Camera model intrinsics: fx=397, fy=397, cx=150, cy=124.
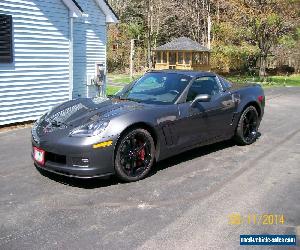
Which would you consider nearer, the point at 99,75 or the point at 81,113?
the point at 81,113

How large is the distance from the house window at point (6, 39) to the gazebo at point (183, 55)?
2055 cm

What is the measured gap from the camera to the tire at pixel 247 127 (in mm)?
7105

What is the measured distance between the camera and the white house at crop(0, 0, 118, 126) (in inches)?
372

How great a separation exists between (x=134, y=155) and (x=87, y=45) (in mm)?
8785

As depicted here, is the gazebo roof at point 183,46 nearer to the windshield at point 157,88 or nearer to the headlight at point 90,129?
the windshield at point 157,88

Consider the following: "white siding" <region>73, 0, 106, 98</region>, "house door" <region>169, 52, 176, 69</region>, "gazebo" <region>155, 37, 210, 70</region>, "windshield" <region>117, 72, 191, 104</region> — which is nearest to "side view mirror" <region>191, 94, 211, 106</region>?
"windshield" <region>117, 72, 191, 104</region>

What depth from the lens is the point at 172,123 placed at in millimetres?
5605

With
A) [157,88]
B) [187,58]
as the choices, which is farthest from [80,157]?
[187,58]

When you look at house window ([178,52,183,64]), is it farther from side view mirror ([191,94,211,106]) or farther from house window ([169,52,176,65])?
side view mirror ([191,94,211,106])

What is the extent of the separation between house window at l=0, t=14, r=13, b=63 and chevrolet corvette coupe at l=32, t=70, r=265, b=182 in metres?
4.24

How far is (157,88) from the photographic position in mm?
6195

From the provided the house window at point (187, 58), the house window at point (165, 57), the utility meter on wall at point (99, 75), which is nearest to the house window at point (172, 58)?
the house window at point (165, 57)

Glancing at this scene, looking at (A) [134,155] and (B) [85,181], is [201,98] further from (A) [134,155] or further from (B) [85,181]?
(B) [85,181]

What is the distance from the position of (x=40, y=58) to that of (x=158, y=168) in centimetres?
599
